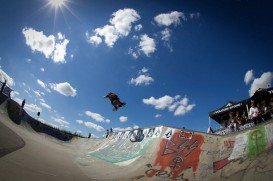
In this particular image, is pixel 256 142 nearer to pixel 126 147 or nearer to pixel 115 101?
pixel 126 147

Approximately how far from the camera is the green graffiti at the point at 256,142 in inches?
312

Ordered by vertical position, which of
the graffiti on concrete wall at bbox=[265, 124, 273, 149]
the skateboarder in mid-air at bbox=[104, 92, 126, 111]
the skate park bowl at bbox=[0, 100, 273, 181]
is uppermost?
the skateboarder in mid-air at bbox=[104, 92, 126, 111]

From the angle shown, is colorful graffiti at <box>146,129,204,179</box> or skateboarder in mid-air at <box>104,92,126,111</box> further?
skateboarder in mid-air at <box>104,92,126,111</box>

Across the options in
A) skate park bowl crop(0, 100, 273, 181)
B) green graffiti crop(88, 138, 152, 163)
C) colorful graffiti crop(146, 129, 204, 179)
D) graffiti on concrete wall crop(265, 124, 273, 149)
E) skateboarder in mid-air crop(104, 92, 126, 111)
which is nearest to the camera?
skate park bowl crop(0, 100, 273, 181)

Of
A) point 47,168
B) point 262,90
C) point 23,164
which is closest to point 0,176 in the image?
point 23,164

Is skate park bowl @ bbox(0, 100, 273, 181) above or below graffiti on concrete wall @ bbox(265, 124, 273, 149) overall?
below

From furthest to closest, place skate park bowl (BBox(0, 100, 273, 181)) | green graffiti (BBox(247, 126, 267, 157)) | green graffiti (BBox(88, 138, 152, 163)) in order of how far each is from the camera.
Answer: green graffiti (BBox(88, 138, 152, 163)) → green graffiti (BBox(247, 126, 267, 157)) → skate park bowl (BBox(0, 100, 273, 181))

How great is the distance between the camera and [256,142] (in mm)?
8266

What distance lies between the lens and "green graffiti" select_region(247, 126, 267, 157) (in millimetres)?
7930

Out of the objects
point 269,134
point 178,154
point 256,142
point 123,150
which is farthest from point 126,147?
point 269,134

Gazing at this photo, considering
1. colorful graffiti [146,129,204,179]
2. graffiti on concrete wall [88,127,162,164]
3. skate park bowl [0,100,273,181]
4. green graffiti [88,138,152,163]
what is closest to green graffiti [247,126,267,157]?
skate park bowl [0,100,273,181]

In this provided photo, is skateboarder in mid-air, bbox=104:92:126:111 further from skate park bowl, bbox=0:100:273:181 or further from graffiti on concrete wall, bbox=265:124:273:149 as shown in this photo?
graffiti on concrete wall, bbox=265:124:273:149

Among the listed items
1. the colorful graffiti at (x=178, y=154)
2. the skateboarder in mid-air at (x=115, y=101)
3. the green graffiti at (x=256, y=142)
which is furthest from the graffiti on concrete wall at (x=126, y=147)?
the green graffiti at (x=256, y=142)

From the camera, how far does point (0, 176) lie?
17.4 feet
